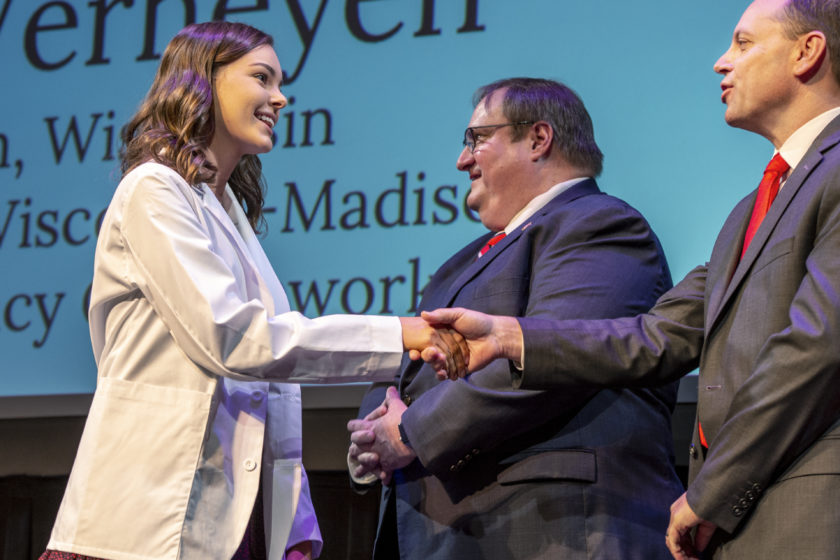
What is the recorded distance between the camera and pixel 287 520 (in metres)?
2.04

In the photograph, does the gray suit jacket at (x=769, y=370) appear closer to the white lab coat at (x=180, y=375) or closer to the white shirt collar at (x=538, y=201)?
the white lab coat at (x=180, y=375)

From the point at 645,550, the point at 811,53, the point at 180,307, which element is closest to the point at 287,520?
the point at 180,307

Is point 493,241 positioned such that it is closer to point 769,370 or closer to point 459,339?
point 459,339

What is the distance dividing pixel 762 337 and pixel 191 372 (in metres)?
0.98

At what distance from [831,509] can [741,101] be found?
0.83 m

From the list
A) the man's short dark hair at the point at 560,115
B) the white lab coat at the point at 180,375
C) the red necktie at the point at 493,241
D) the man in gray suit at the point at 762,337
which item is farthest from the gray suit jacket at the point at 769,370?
the man's short dark hair at the point at 560,115

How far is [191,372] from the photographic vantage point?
193 cm

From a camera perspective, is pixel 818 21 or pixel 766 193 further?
pixel 818 21

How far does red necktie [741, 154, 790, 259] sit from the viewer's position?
1872 millimetres

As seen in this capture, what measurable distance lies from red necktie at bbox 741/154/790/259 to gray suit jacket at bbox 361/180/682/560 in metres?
0.45

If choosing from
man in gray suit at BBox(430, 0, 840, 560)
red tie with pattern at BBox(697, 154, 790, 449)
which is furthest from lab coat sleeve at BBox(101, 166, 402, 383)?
red tie with pattern at BBox(697, 154, 790, 449)

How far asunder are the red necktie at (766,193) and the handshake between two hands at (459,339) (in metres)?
0.45

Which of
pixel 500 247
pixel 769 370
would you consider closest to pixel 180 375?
pixel 500 247

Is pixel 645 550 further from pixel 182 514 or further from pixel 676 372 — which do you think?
pixel 182 514
